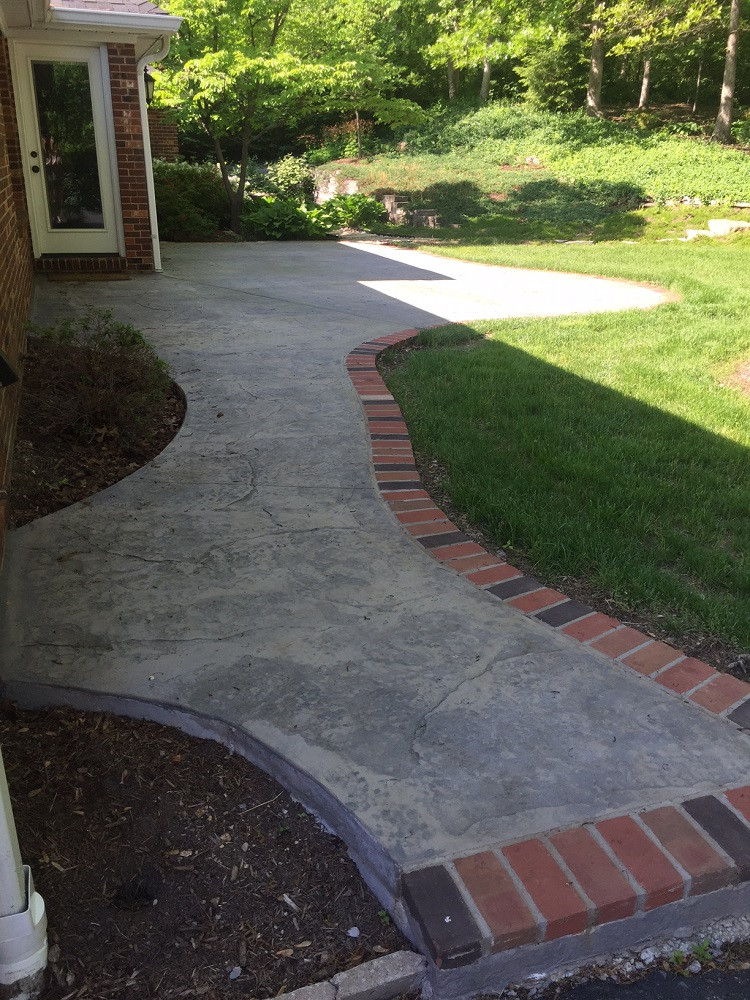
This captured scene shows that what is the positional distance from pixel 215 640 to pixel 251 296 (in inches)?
229

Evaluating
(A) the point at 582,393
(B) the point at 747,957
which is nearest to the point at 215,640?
(B) the point at 747,957

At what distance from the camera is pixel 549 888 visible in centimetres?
160

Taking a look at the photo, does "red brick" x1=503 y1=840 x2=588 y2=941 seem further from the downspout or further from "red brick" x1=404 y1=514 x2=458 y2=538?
the downspout

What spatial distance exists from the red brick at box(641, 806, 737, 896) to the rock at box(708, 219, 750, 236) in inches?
603

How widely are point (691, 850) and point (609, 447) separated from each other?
2526 mm

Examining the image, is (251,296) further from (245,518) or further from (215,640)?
(215,640)

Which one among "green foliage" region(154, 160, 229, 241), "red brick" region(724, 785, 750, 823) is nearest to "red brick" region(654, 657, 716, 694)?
"red brick" region(724, 785, 750, 823)

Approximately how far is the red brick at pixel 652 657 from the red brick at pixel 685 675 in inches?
1.2

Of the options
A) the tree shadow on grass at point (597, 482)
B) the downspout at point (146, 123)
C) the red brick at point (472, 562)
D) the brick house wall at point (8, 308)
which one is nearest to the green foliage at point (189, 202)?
the downspout at point (146, 123)

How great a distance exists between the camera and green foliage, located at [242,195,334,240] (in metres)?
14.1

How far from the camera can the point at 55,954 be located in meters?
1.54

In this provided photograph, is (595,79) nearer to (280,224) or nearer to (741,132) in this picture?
(741,132)

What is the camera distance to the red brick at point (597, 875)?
62.4 inches

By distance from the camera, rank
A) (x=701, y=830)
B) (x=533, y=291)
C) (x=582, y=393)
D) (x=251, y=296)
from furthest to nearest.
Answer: (x=533, y=291) → (x=251, y=296) → (x=582, y=393) → (x=701, y=830)
